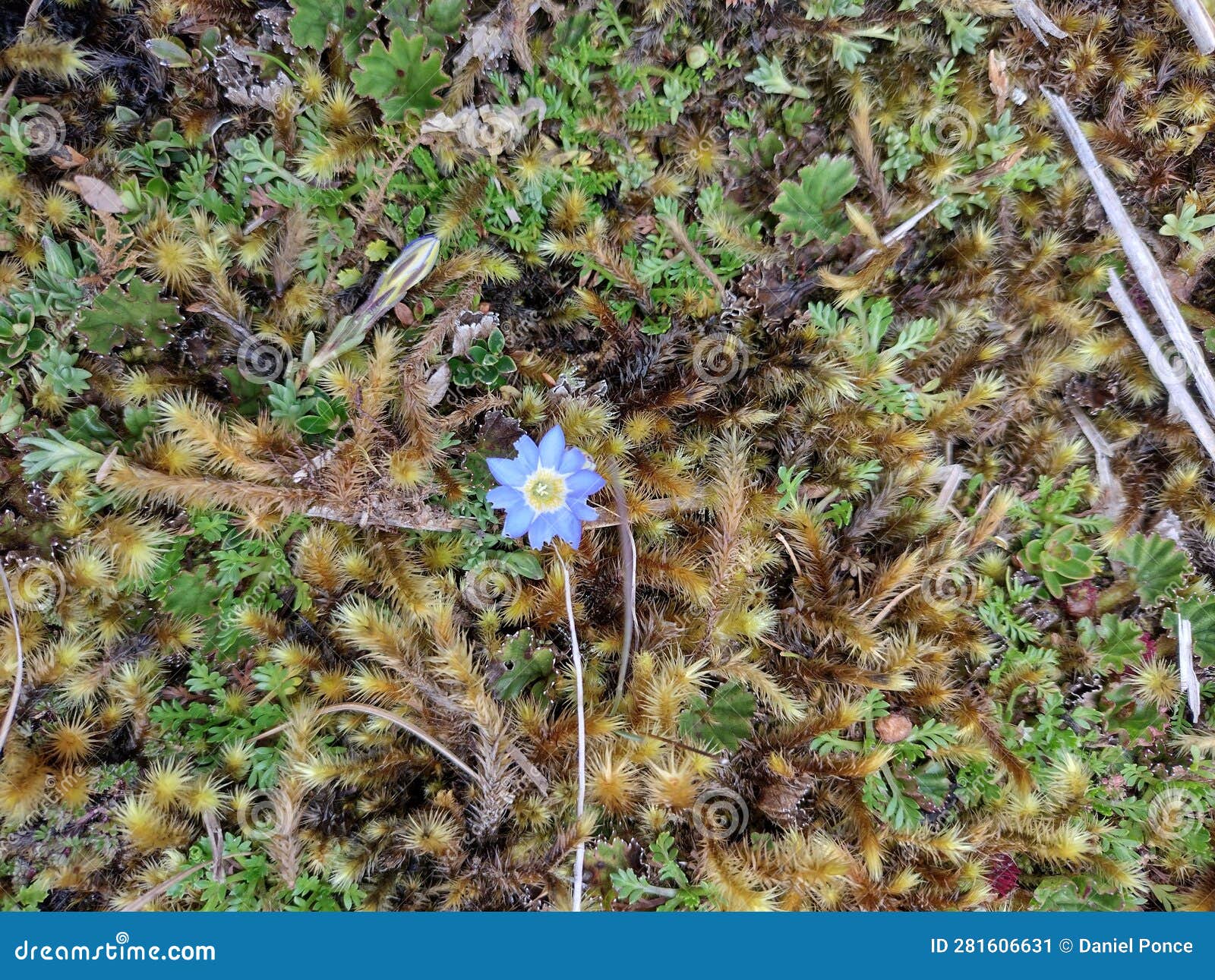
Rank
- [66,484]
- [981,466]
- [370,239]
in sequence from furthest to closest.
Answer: [981,466] < [370,239] < [66,484]

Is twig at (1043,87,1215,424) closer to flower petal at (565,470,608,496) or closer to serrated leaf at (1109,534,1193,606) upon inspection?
serrated leaf at (1109,534,1193,606)

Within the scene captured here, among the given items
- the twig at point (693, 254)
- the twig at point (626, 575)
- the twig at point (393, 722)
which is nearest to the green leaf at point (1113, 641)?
the twig at point (626, 575)

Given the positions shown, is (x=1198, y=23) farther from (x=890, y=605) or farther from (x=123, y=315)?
(x=123, y=315)

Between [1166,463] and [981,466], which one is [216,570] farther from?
[1166,463]

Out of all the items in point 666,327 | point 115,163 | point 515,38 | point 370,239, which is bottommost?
point 666,327

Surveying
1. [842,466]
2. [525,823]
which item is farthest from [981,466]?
[525,823]

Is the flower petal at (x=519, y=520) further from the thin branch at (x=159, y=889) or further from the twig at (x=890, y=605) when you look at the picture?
the thin branch at (x=159, y=889)
